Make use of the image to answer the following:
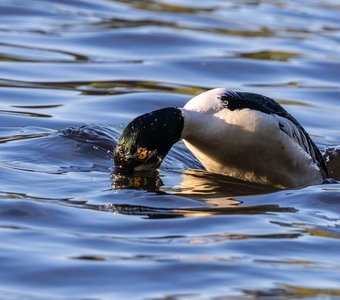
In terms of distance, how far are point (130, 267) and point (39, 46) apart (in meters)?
8.79

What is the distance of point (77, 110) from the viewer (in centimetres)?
1183

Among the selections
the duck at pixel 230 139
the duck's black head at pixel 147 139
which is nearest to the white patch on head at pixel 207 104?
the duck at pixel 230 139

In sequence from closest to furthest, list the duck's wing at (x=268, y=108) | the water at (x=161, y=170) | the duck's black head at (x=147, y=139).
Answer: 1. the water at (x=161, y=170)
2. the duck's black head at (x=147, y=139)
3. the duck's wing at (x=268, y=108)

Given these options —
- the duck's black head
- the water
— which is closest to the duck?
the duck's black head

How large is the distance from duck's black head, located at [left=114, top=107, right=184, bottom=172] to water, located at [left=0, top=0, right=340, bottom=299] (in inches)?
6.9

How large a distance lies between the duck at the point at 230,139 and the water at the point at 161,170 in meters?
0.19

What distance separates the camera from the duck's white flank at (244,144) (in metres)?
8.96

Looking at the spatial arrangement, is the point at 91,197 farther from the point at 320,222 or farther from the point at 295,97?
the point at 295,97

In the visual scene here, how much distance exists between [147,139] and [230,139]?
0.78m

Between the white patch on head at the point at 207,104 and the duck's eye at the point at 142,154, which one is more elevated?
the white patch on head at the point at 207,104

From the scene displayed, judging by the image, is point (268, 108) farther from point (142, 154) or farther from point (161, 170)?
point (142, 154)

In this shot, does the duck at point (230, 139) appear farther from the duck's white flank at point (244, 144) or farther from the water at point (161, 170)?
the water at point (161, 170)

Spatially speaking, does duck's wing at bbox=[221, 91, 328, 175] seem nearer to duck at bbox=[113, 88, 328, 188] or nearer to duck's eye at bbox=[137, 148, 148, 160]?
duck at bbox=[113, 88, 328, 188]

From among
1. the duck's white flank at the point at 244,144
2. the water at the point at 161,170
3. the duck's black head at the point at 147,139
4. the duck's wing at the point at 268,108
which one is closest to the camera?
the water at the point at 161,170
